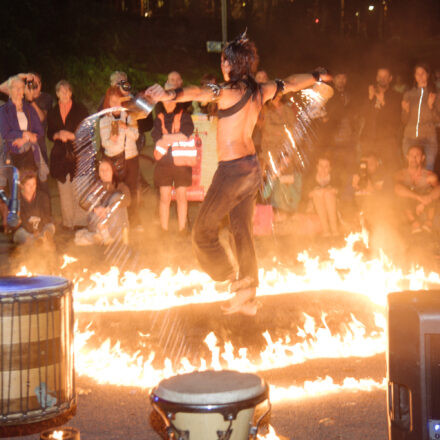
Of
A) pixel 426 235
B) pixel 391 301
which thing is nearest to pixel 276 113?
pixel 426 235

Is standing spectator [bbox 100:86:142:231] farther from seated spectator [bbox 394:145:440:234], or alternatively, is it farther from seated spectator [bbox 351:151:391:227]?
seated spectator [bbox 394:145:440:234]

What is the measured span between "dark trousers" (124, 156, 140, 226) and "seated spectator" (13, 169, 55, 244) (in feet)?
3.84

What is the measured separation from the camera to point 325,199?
11.0 m

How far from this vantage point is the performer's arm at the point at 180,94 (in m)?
5.36

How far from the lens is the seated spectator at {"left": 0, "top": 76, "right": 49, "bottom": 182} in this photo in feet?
33.7

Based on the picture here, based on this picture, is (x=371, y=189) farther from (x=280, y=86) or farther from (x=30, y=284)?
(x=30, y=284)

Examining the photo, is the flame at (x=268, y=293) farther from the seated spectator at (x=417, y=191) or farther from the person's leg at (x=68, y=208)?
the person's leg at (x=68, y=208)

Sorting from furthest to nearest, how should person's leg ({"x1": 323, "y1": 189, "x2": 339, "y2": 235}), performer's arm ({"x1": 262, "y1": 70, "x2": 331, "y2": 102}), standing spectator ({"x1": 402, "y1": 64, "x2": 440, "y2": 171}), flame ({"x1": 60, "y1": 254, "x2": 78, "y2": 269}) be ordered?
1. standing spectator ({"x1": 402, "y1": 64, "x2": 440, "y2": 171})
2. person's leg ({"x1": 323, "y1": 189, "x2": 339, "y2": 235})
3. flame ({"x1": 60, "y1": 254, "x2": 78, "y2": 269})
4. performer's arm ({"x1": 262, "y1": 70, "x2": 331, "y2": 102})

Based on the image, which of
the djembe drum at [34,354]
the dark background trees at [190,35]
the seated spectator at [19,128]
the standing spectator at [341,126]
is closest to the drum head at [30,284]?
the djembe drum at [34,354]

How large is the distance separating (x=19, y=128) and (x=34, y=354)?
615cm

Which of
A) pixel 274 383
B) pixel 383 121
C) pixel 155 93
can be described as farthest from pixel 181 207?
pixel 155 93

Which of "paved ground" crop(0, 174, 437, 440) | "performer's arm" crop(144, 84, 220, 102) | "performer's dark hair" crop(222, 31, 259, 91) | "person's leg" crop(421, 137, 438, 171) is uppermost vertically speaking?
"performer's dark hair" crop(222, 31, 259, 91)

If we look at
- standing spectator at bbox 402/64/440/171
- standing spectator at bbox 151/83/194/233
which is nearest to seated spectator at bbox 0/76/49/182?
standing spectator at bbox 151/83/194/233

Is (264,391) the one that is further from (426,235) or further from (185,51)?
(185,51)
